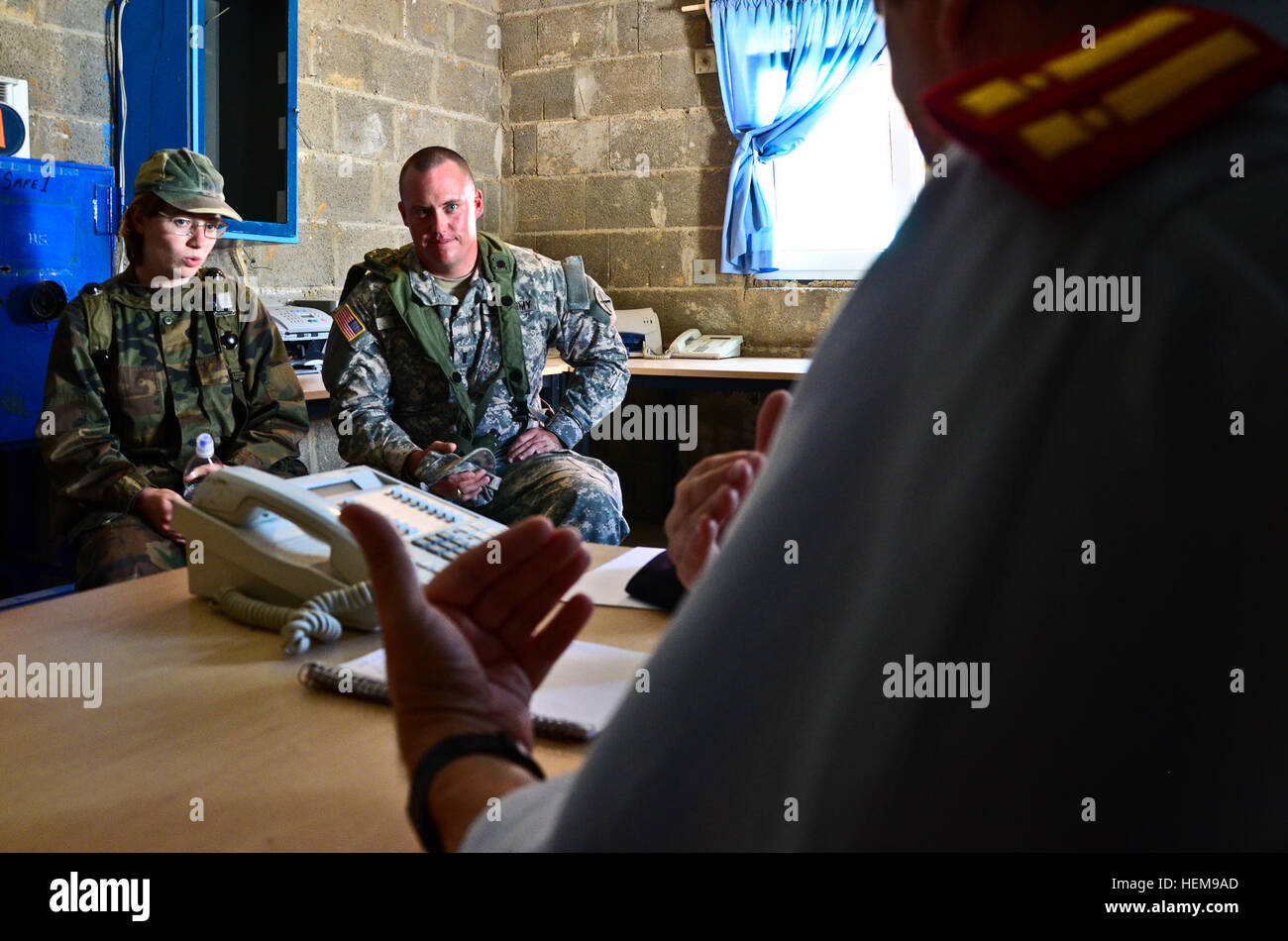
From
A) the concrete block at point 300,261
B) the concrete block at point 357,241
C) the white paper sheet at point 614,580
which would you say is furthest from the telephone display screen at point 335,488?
the concrete block at point 357,241

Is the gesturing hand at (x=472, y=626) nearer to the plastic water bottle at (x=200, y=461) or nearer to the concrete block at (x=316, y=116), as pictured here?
the plastic water bottle at (x=200, y=461)

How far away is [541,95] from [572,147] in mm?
290

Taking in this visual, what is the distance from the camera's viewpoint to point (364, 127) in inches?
169

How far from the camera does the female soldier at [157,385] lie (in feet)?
7.62

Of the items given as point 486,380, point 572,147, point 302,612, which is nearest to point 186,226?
point 486,380

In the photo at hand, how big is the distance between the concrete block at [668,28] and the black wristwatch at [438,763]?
4.54 m

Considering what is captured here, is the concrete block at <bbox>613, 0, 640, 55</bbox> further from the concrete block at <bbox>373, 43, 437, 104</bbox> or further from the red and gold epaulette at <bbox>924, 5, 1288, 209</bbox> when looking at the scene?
the red and gold epaulette at <bbox>924, 5, 1288, 209</bbox>

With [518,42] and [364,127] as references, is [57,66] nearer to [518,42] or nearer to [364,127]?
[364,127]

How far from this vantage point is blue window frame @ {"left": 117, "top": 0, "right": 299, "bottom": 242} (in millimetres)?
3162
